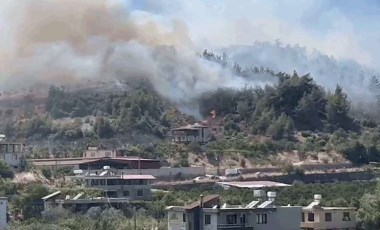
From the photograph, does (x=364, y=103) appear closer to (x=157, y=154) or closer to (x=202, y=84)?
(x=202, y=84)

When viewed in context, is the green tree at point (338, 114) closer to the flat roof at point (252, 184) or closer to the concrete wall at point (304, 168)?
the concrete wall at point (304, 168)

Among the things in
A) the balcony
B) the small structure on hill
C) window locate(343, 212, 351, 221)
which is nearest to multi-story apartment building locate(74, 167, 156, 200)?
the small structure on hill

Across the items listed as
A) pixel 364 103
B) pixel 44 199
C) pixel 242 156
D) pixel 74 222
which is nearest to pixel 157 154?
pixel 242 156

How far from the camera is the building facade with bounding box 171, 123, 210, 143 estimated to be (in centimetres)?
9694

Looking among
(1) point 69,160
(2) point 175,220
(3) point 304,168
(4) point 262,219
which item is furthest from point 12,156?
(4) point 262,219

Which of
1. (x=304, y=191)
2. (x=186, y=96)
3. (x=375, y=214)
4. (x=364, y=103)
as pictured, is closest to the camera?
(x=375, y=214)

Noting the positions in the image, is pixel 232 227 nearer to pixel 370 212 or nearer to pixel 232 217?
pixel 232 217

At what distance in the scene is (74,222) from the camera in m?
58.6

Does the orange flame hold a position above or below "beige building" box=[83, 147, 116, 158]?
above

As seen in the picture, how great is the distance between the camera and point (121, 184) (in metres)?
72.6

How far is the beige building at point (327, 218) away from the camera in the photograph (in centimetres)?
5712

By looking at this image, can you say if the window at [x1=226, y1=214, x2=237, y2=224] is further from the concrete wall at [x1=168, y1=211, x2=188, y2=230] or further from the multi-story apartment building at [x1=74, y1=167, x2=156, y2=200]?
the multi-story apartment building at [x1=74, y1=167, x2=156, y2=200]

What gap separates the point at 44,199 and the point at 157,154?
2527 centimetres

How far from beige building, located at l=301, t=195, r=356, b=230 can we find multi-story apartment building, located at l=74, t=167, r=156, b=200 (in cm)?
1720
